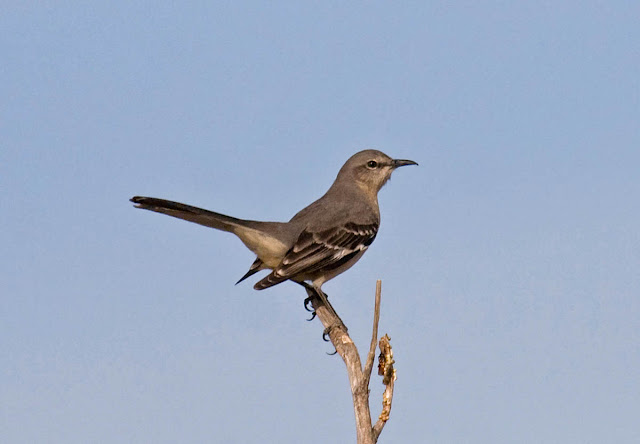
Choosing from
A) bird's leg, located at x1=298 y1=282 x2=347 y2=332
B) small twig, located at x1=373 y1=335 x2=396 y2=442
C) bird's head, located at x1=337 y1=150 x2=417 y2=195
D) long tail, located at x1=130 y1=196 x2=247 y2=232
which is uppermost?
bird's head, located at x1=337 y1=150 x2=417 y2=195

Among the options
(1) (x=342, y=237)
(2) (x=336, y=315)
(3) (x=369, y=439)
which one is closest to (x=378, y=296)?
(3) (x=369, y=439)

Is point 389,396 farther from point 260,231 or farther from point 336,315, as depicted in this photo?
point 260,231

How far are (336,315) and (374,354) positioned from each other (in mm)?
2855

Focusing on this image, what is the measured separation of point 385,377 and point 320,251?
3277mm

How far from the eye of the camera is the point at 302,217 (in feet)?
34.8

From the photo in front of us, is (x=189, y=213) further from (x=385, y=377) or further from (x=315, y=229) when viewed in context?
(x=385, y=377)

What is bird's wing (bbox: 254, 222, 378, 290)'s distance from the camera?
9.53 meters

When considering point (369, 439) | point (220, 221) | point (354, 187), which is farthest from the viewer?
point (354, 187)

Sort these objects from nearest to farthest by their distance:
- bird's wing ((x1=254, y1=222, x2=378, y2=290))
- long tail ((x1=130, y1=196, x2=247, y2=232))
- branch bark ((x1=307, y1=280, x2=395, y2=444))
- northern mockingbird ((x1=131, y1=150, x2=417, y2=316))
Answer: branch bark ((x1=307, y1=280, x2=395, y2=444)) < long tail ((x1=130, y1=196, x2=247, y2=232)) < northern mockingbird ((x1=131, y1=150, x2=417, y2=316)) < bird's wing ((x1=254, y1=222, x2=378, y2=290))

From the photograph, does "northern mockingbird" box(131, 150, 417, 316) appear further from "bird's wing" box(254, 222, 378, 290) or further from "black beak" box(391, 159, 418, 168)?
"black beak" box(391, 159, 418, 168)

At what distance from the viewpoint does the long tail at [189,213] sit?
8.49m

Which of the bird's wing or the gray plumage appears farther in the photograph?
the bird's wing

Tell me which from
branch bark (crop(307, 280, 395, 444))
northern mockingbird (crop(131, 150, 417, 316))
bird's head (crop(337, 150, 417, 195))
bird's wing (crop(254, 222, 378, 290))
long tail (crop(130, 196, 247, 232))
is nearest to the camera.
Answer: branch bark (crop(307, 280, 395, 444))

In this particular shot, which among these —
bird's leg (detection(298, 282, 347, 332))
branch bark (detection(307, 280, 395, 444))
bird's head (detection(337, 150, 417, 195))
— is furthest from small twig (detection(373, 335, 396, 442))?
bird's head (detection(337, 150, 417, 195))
